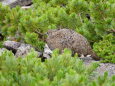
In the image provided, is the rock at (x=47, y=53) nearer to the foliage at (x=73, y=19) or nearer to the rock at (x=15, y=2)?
the foliage at (x=73, y=19)

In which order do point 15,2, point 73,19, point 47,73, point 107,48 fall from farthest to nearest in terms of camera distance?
point 15,2 → point 73,19 → point 107,48 → point 47,73

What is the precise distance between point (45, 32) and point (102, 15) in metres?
1.36

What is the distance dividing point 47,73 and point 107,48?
347 cm

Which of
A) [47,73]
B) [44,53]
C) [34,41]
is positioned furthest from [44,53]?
[47,73]

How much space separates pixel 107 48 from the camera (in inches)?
252

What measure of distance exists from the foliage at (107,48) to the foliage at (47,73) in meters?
2.82

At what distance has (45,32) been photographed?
23.6ft

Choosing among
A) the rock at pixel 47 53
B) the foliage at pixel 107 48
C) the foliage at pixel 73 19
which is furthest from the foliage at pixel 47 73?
the foliage at pixel 73 19

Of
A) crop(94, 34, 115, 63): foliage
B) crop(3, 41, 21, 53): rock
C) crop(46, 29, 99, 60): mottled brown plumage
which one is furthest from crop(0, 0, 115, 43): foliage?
crop(46, 29, 99, 60): mottled brown plumage

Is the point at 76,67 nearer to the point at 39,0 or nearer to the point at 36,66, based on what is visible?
the point at 36,66

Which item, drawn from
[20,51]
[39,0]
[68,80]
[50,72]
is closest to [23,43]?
[20,51]

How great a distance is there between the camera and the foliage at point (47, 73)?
255 centimetres

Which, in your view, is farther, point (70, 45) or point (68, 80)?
point (70, 45)

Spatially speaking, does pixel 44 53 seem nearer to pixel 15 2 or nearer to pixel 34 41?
pixel 34 41
